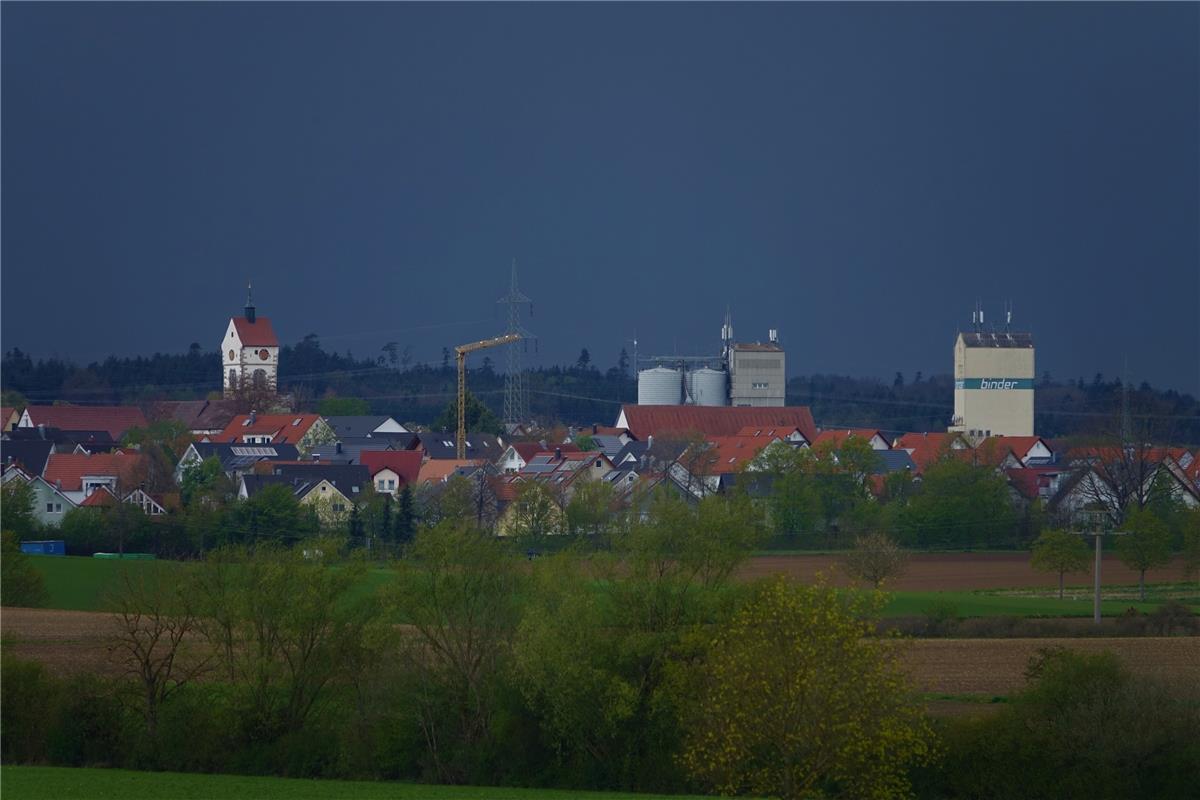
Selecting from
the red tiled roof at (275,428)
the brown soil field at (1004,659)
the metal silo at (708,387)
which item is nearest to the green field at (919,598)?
the brown soil field at (1004,659)

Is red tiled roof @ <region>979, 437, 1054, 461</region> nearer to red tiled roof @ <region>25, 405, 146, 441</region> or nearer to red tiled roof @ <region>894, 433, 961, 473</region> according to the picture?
red tiled roof @ <region>894, 433, 961, 473</region>

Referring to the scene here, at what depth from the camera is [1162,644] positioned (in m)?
32.7

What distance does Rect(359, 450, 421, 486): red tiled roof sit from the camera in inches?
3007

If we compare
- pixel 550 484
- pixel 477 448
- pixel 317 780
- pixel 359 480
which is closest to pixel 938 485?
pixel 550 484

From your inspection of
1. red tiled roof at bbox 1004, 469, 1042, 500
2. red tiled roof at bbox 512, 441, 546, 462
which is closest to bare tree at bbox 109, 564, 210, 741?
red tiled roof at bbox 1004, 469, 1042, 500

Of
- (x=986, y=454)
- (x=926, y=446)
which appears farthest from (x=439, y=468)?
(x=926, y=446)

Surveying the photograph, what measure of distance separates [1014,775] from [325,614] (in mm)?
10482

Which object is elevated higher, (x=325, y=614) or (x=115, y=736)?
(x=325, y=614)

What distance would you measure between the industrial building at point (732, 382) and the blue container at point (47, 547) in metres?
80.5

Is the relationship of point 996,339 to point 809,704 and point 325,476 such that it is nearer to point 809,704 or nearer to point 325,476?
point 325,476

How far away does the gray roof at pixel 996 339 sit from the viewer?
112438 mm

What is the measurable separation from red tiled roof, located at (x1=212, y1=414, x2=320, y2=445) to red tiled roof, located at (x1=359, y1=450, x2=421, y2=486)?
56.7ft

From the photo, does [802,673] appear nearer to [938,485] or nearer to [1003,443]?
[938,485]

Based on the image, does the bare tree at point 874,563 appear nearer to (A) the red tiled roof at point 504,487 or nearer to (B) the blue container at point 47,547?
(A) the red tiled roof at point 504,487
